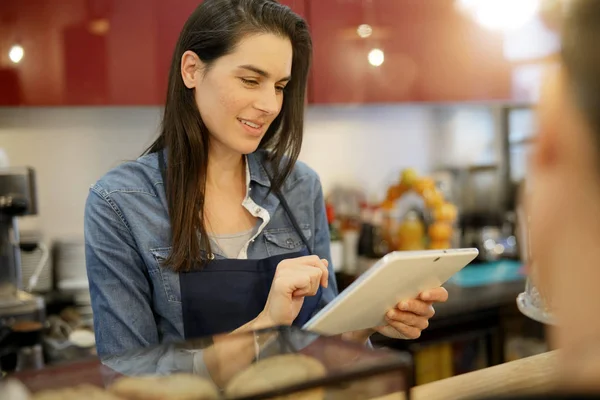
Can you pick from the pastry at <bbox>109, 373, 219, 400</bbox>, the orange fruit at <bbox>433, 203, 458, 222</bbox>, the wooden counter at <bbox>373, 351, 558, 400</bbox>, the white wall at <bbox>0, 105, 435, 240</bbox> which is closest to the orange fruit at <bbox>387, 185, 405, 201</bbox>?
the orange fruit at <bbox>433, 203, 458, 222</bbox>

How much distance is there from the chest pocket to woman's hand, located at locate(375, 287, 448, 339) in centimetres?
34

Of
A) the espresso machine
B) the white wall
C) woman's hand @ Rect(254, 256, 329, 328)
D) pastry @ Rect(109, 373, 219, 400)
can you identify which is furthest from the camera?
the white wall

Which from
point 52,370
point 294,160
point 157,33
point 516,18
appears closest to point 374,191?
point 516,18

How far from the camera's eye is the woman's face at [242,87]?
152cm

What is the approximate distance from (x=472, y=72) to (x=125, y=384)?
104 inches

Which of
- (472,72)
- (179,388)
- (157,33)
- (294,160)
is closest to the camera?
(179,388)

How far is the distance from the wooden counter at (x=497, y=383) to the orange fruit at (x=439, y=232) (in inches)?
69.5

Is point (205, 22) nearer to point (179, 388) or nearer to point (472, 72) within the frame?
point (179, 388)

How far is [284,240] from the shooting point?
1.66 m

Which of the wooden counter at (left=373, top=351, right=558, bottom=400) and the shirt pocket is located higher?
the shirt pocket

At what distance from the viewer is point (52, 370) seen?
2.59 feet

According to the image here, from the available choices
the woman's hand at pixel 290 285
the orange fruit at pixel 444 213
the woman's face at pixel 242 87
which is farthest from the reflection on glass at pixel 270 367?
the orange fruit at pixel 444 213

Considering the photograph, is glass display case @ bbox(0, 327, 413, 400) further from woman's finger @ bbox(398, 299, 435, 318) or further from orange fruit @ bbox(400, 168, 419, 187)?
orange fruit @ bbox(400, 168, 419, 187)

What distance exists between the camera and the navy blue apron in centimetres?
150
